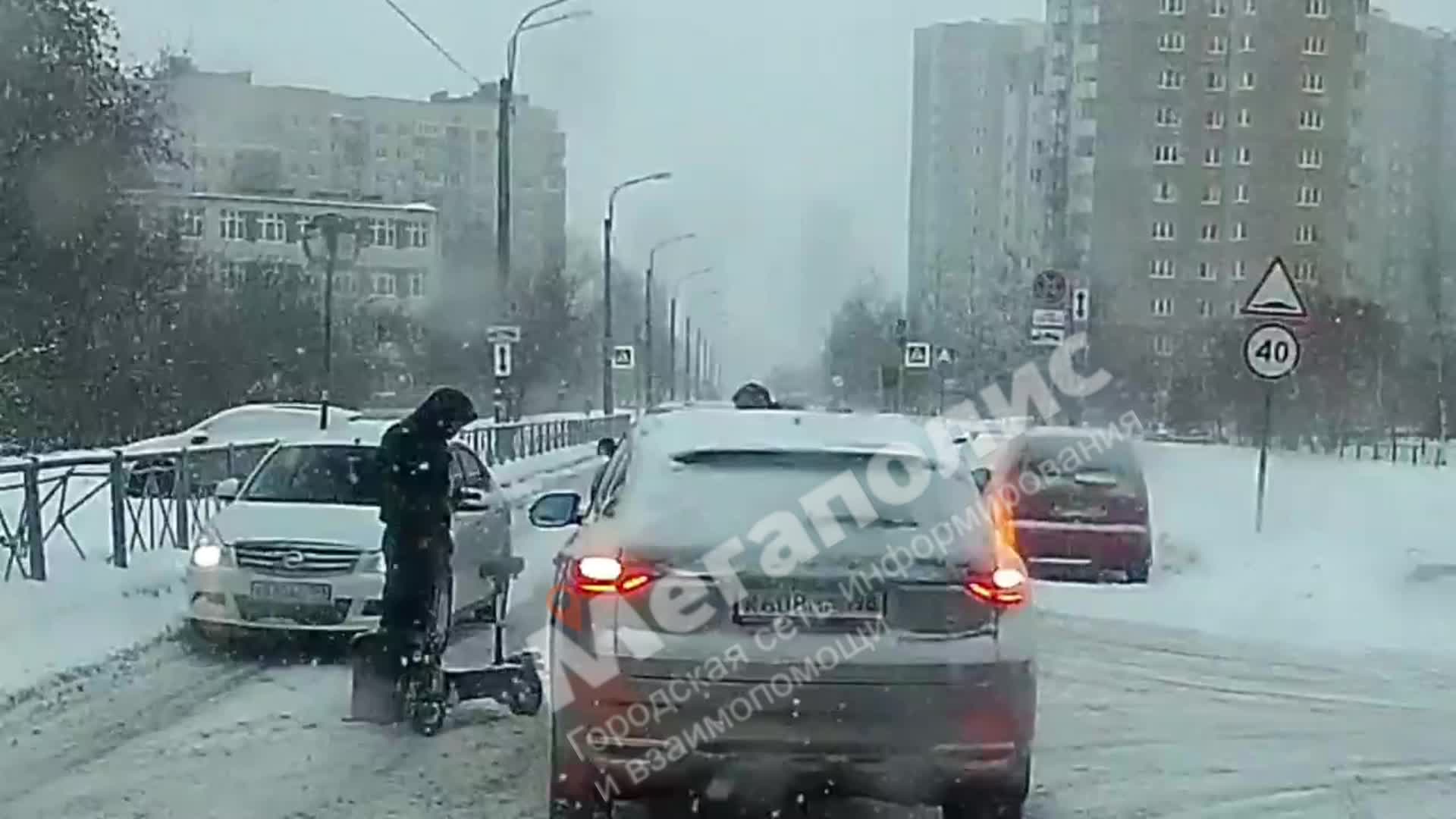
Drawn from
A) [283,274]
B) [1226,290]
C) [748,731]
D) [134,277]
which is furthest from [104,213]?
[1226,290]

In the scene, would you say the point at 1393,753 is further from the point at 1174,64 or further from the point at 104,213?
the point at 1174,64

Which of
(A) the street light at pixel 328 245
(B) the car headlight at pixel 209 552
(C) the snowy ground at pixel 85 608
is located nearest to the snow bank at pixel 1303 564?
(B) the car headlight at pixel 209 552

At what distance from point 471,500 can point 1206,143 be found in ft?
247

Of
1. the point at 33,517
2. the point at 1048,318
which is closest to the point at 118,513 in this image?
the point at 33,517

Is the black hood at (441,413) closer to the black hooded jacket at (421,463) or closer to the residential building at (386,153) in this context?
the black hooded jacket at (421,463)

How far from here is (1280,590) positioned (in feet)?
54.1

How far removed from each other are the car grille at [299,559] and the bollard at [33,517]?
125 inches

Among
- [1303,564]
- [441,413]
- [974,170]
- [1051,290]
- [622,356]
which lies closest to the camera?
[441,413]

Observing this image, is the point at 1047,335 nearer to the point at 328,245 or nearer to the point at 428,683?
the point at 328,245

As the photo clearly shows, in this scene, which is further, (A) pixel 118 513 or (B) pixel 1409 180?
(B) pixel 1409 180

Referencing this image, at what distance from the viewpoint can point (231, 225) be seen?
290 ft

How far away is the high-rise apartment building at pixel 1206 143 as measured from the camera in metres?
81.3

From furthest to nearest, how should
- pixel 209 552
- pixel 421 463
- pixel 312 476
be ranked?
pixel 312 476 < pixel 209 552 < pixel 421 463

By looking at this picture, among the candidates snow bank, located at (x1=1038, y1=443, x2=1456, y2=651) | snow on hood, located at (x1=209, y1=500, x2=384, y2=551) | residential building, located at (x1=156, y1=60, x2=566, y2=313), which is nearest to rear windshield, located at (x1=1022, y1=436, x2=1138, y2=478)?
snow bank, located at (x1=1038, y1=443, x2=1456, y2=651)
